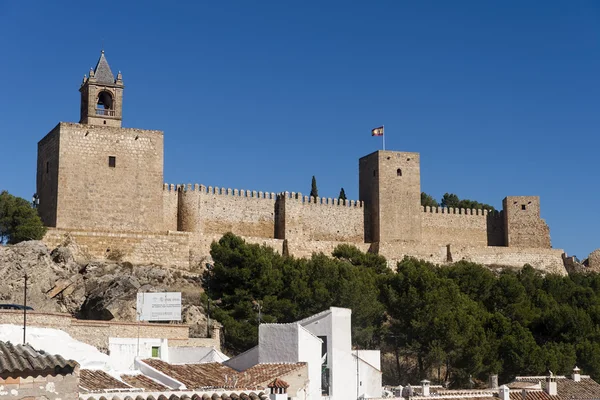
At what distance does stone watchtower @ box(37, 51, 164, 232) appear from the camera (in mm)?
37688

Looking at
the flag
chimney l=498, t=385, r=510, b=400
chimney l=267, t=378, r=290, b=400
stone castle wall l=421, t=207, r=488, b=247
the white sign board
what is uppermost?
the flag

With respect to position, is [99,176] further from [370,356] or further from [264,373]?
[264,373]

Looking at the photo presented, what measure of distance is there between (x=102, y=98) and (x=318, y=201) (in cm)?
1130

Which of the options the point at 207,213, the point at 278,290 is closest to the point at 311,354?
the point at 278,290

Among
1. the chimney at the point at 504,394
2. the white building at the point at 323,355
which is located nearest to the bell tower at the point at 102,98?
the white building at the point at 323,355

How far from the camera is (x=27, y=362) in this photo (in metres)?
9.24

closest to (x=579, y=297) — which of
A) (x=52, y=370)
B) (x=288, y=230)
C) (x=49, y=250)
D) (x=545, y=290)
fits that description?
(x=545, y=290)

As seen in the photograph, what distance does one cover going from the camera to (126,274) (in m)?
34.5

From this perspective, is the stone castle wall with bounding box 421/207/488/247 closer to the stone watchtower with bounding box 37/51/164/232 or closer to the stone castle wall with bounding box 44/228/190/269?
the stone castle wall with bounding box 44/228/190/269

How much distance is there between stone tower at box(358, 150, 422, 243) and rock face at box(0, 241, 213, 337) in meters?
12.8

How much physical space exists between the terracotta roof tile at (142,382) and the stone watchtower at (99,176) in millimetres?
20586

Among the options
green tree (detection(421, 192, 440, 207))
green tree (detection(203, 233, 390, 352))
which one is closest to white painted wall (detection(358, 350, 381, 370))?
green tree (detection(203, 233, 390, 352))

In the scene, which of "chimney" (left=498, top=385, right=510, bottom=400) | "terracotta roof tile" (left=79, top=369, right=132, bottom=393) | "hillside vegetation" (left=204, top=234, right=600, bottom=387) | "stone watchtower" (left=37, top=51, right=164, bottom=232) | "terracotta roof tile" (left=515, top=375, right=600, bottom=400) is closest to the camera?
"terracotta roof tile" (left=79, top=369, right=132, bottom=393)

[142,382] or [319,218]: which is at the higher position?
[319,218]
